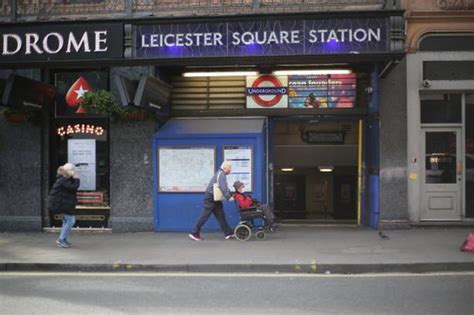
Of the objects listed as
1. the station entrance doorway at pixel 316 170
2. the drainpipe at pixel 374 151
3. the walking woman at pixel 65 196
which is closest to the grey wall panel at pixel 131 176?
the walking woman at pixel 65 196

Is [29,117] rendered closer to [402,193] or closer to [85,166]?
[85,166]

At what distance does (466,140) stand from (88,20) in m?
8.69

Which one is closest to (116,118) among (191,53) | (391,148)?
(191,53)

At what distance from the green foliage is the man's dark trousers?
9.72 feet

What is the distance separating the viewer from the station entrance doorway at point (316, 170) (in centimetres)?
1448

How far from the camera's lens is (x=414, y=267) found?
939 cm

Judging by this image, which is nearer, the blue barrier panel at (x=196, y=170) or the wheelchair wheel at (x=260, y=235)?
the wheelchair wheel at (x=260, y=235)

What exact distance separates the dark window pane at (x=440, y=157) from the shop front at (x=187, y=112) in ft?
4.00

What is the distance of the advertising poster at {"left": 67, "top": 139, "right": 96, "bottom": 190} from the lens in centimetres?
1377

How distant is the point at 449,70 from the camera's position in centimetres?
1307

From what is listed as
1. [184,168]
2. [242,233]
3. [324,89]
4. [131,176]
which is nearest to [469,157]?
[324,89]

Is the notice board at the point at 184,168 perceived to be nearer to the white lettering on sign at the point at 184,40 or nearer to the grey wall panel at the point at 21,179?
the white lettering on sign at the point at 184,40

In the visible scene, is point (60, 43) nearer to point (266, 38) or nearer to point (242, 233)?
point (266, 38)

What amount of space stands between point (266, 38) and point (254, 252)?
4467 mm
